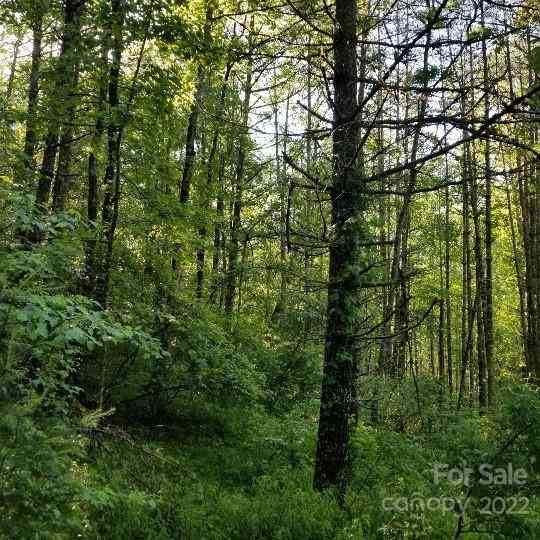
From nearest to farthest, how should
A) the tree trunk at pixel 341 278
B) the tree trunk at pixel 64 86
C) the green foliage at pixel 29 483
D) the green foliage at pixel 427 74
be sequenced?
1. the green foliage at pixel 29 483
2. the green foliage at pixel 427 74
3. the tree trunk at pixel 341 278
4. the tree trunk at pixel 64 86

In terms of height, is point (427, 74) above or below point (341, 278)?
above

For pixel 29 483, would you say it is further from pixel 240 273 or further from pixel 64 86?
pixel 240 273

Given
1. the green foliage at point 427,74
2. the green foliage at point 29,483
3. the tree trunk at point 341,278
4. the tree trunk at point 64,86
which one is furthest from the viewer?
the tree trunk at point 64,86

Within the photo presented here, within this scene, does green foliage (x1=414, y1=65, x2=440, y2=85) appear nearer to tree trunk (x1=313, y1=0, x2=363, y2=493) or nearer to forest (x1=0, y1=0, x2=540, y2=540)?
forest (x1=0, y1=0, x2=540, y2=540)

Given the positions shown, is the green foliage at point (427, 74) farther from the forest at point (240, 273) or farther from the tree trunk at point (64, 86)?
the tree trunk at point (64, 86)

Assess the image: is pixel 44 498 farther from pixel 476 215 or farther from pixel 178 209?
pixel 476 215

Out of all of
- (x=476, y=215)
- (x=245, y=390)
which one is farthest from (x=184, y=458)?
(x=476, y=215)

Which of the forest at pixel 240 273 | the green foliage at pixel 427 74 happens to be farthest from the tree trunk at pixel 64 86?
the green foliage at pixel 427 74

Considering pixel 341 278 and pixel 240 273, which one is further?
pixel 240 273

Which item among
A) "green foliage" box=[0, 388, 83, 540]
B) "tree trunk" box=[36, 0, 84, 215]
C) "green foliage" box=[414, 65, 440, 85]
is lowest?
"green foliage" box=[0, 388, 83, 540]

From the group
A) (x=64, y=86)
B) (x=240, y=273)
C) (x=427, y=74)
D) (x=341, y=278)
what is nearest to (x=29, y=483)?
(x=341, y=278)

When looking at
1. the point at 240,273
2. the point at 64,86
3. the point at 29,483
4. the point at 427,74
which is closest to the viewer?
the point at 29,483

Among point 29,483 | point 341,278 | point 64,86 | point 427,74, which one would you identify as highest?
point 64,86

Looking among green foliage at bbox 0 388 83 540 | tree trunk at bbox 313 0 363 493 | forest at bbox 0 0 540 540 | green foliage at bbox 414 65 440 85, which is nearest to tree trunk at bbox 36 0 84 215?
forest at bbox 0 0 540 540
